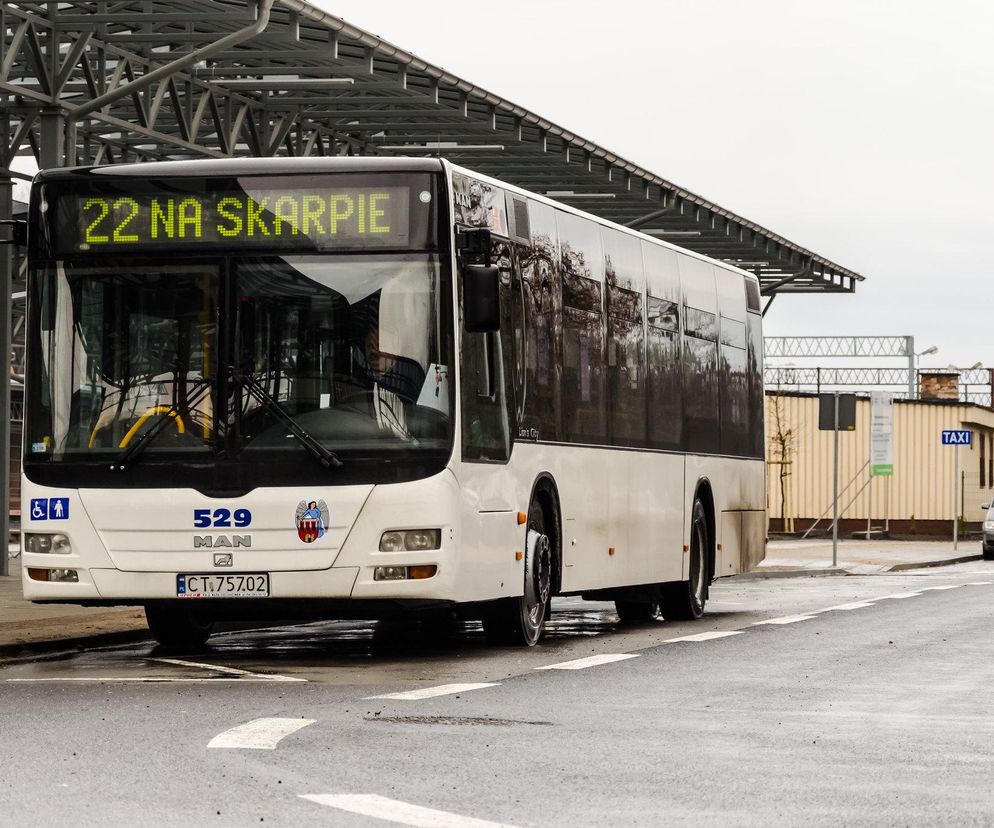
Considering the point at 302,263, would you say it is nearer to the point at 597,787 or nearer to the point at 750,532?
the point at 597,787

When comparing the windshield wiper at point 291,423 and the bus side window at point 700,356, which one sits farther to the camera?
the bus side window at point 700,356

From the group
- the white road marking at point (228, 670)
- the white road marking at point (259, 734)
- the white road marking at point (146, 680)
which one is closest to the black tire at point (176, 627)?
the white road marking at point (228, 670)

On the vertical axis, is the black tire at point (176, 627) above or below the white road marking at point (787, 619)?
above

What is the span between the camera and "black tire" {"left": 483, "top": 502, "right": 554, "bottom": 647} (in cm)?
1625

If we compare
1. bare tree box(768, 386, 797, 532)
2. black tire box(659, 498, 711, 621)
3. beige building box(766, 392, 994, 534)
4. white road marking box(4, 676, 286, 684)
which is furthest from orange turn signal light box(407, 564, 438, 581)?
beige building box(766, 392, 994, 534)

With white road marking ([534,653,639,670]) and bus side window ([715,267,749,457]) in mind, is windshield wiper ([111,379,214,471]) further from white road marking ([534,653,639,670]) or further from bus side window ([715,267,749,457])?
bus side window ([715,267,749,457])

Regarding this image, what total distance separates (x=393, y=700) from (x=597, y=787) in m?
3.54

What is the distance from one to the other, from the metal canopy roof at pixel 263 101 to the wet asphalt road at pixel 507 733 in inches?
305

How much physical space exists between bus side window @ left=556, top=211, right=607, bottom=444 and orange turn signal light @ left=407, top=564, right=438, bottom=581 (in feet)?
9.10

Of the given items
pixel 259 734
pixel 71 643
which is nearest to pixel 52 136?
→ pixel 71 643

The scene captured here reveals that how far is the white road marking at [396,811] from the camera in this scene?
7.40 meters

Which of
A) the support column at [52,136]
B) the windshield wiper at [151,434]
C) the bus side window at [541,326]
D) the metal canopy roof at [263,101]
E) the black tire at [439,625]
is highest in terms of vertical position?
the metal canopy roof at [263,101]

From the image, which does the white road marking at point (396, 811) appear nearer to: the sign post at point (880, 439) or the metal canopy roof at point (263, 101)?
the metal canopy roof at point (263, 101)

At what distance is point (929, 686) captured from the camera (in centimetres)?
1327
